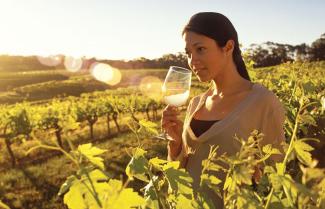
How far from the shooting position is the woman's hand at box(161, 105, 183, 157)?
242 cm

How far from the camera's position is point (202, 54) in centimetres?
258

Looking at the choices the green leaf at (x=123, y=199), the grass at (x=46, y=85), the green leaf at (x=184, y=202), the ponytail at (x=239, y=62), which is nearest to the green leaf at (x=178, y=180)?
the green leaf at (x=184, y=202)

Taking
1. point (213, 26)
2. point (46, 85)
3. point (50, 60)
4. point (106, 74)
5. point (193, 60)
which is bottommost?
point (106, 74)

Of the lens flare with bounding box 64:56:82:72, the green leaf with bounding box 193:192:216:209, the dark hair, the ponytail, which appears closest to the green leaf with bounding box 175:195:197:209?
the green leaf with bounding box 193:192:216:209

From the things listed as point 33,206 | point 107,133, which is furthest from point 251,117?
point 107,133

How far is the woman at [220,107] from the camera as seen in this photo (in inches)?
102

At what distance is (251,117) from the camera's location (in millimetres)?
2660

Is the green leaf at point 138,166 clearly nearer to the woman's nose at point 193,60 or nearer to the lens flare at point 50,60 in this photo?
the woman's nose at point 193,60

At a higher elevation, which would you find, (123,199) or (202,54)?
(202,54)

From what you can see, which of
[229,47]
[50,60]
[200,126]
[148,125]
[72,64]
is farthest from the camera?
[50,60]

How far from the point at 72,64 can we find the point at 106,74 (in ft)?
69.5

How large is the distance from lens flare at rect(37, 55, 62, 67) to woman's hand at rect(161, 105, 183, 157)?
394 feet

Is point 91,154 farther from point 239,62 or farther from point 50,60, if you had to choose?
point 50,60

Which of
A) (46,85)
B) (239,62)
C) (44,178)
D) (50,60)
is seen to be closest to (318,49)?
(46,85)
